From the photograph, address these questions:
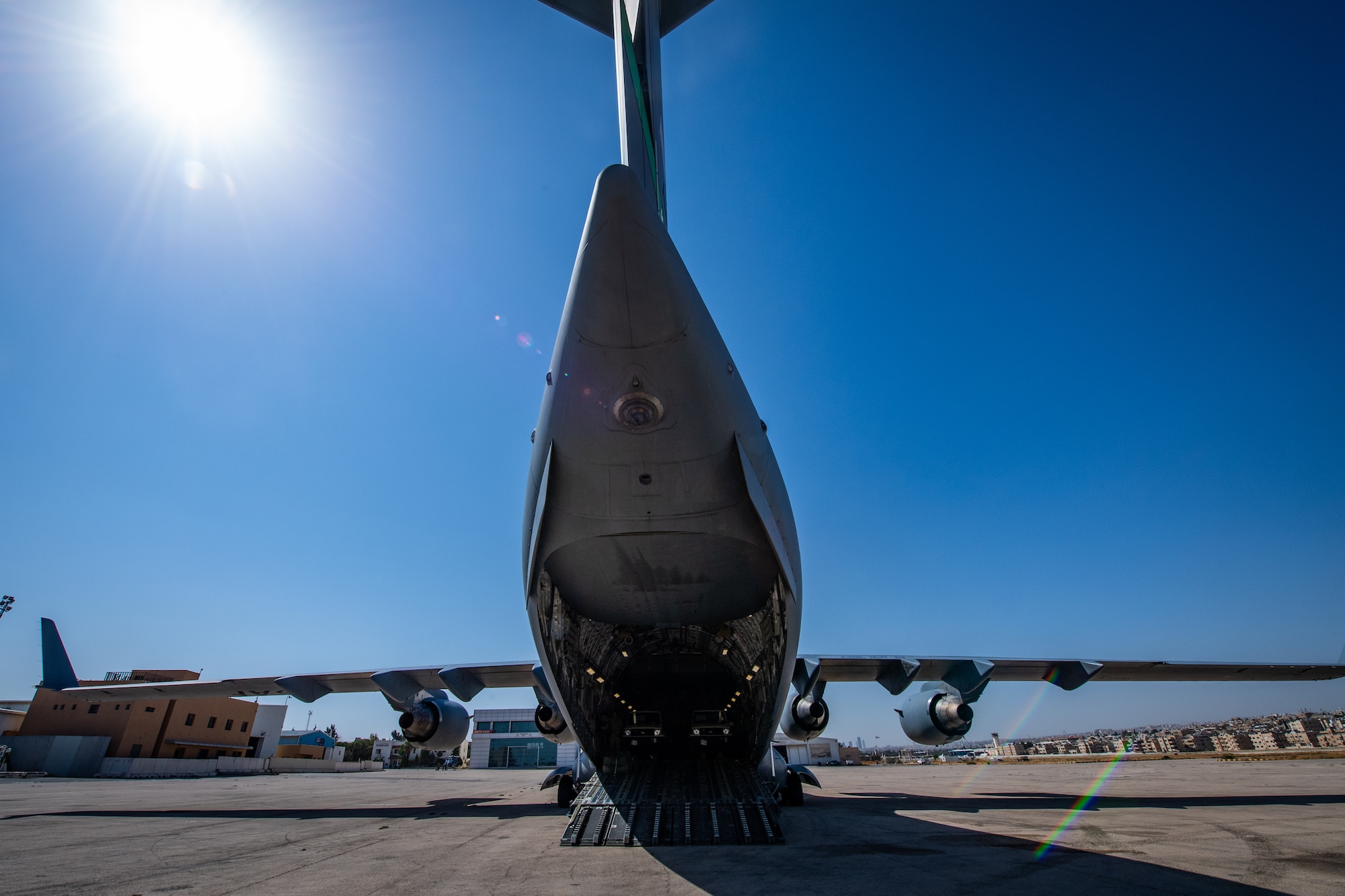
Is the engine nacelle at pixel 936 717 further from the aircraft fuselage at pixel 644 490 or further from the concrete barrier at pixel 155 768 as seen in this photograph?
the concrete barrier at pixel 155 768

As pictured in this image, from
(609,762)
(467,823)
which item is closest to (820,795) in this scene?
(609,762)

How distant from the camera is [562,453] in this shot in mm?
5598

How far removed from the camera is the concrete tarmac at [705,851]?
4.32 metres

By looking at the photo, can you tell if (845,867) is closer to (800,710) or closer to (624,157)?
(800,710)

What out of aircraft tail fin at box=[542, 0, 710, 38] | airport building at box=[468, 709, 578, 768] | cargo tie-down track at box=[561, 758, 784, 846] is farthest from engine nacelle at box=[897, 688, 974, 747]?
airport building at box=[468, 709, 578, 768]

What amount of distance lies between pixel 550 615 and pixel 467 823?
14.7 feet

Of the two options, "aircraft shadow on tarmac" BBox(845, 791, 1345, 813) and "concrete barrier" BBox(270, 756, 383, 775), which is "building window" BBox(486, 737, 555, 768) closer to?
"concrete barrier" BBox(270, 756, 383, 775)

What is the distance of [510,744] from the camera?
173 feet

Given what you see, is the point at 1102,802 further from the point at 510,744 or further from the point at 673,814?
the point at 510,744

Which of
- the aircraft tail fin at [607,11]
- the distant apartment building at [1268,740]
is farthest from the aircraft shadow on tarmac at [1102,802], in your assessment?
the distant apartment building at [1268,740]

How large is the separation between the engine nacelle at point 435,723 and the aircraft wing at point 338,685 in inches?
21.9

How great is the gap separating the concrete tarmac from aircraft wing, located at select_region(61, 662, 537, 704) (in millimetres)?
2376

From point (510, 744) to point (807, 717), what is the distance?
167 feet

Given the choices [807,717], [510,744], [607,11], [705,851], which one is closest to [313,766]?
[510,744]
